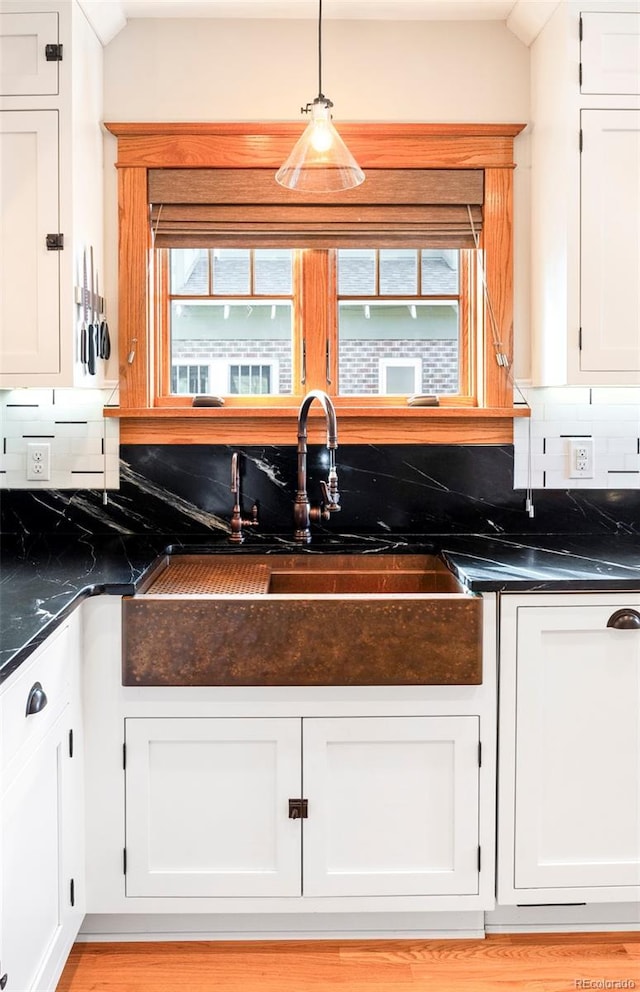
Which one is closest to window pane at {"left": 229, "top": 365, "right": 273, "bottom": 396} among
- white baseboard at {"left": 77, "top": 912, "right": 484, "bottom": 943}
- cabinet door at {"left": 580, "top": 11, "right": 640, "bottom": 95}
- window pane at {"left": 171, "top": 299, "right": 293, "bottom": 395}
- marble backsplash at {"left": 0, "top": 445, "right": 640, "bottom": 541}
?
window pane at {"left": 171, "top": 299, "right": 293, "bottom": 395}

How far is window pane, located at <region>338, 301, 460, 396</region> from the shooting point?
99.0 inches

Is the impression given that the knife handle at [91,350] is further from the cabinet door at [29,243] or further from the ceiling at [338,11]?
the ceiling at [338,11]

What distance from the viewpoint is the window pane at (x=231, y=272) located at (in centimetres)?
251

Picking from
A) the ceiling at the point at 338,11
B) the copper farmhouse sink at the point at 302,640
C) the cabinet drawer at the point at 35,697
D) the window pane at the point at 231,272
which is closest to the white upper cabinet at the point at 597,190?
the ceiling at the point at 338,11

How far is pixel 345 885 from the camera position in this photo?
186cm

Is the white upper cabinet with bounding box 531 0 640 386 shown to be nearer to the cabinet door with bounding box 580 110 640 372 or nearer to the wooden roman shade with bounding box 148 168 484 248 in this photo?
the cabinet door with bounding box 580 110 640 372

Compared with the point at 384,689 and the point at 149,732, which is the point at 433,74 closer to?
the point at 384,689

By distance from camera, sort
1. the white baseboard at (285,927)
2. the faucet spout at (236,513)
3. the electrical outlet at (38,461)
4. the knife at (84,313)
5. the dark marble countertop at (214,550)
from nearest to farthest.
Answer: the dark marble countertop at (214,550)
the white baseboard at (285,927)
the knife at (84,313)
the faucet spout at (236,513)
the electrical outlet at (38,461)

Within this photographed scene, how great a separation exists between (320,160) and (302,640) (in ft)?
3.67

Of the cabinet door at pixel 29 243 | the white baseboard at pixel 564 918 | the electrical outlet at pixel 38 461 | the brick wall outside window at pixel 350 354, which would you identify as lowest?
the white baseboard at pixel 564 918

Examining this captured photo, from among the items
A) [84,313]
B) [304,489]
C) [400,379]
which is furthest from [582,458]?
[84,313]

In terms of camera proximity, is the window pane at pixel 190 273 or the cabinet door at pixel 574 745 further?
the window pane at pixel 190 273

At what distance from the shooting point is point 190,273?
2512mm

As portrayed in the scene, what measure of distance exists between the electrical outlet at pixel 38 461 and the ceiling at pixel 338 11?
49.8 inches
